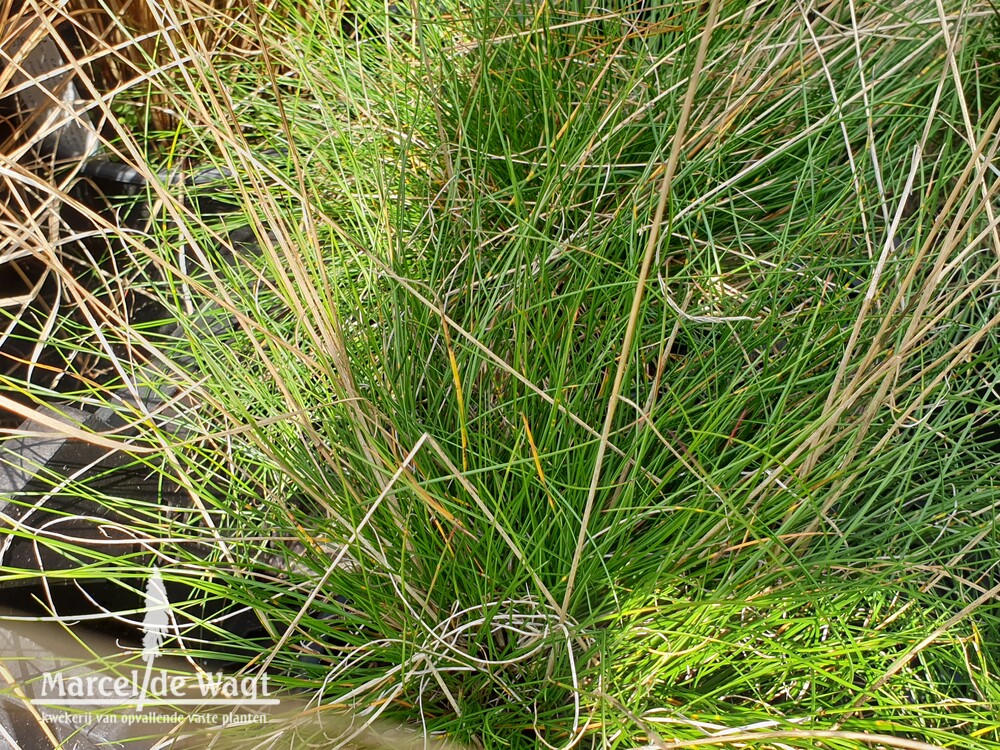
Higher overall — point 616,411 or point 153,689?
point 616,411

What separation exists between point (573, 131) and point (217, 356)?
503mm

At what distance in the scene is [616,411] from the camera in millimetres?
722

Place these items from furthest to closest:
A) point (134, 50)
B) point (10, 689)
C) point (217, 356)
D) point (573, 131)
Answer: point (134, 50)
point (217, 356)
point (573, 131)
point (10, 689)

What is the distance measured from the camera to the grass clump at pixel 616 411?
606 mm

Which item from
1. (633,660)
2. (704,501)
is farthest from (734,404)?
(633,660)

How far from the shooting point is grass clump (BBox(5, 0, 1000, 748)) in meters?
0.61

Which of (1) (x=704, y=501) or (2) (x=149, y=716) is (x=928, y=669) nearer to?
(1) (x=704, y=501)

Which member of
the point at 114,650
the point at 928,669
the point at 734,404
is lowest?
the point at 928,669

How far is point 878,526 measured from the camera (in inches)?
27.3

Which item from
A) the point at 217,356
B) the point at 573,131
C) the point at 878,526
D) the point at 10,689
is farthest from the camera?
the point at 217,356

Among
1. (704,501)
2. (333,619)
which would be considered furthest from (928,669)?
(333,619)

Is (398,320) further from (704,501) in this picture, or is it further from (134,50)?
(134,50)

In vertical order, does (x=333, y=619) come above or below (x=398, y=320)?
below

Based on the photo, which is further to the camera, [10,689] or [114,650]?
[114,650]
